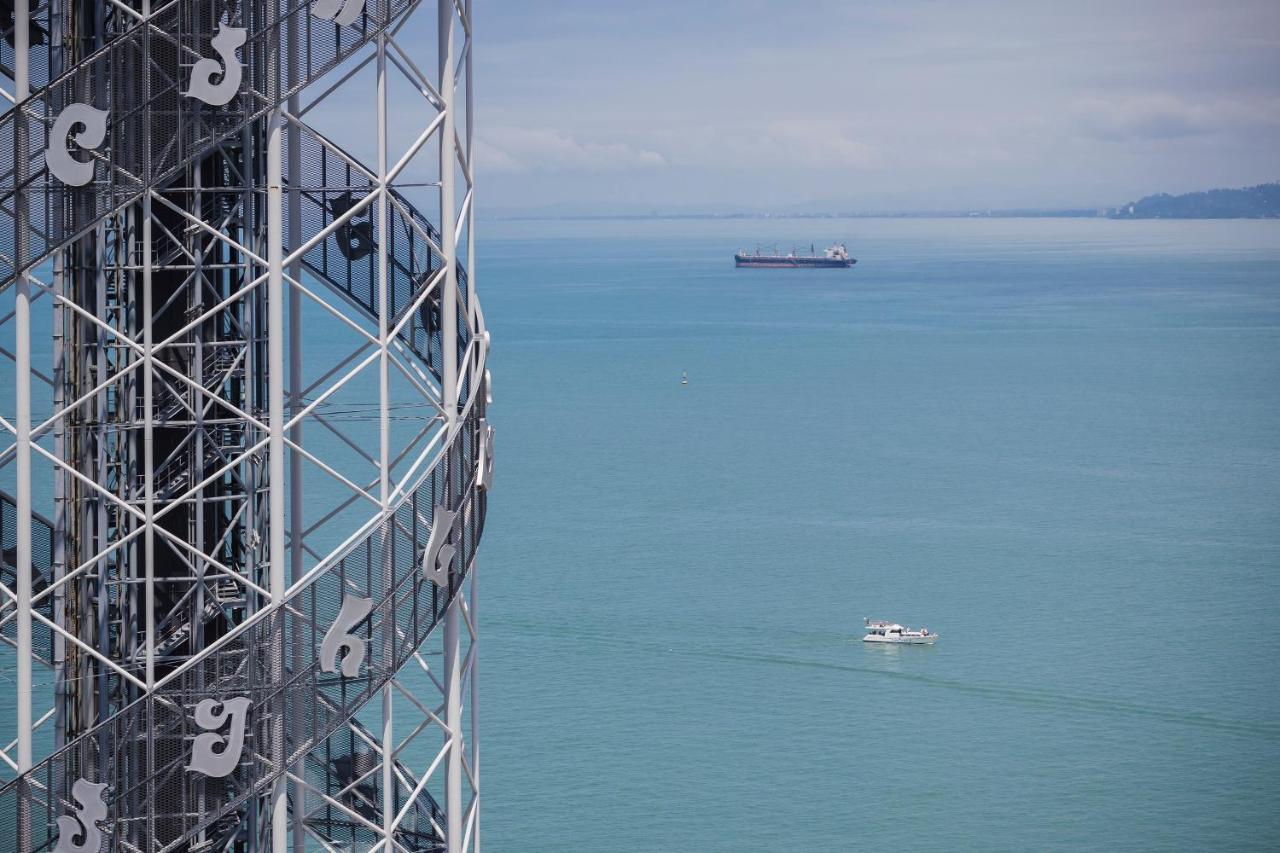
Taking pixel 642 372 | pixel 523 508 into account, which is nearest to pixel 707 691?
pixel 523 508

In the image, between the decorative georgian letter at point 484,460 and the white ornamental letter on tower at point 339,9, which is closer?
the white ornamental letter on tower at point 339,9

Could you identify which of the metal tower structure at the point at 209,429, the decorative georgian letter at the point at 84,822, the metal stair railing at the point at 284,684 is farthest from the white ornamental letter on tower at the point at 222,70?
the decorative georgian letter at the point at 84,822

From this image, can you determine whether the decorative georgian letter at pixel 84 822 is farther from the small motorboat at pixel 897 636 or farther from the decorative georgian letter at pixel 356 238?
the small motorboat at pixel 897 636

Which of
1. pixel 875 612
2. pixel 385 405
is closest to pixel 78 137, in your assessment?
pixel 385 405

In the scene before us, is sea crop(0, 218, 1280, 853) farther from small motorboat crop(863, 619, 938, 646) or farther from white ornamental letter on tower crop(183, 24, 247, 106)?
white ornamental letter on tower crop(183, 24, 247, 106)

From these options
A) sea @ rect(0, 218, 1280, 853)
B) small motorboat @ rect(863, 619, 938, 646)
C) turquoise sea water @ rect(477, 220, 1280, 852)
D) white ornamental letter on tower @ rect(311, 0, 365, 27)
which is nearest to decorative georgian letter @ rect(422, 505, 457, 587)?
white ornamental letter on tower @ rect(311, 0, 365, 27)

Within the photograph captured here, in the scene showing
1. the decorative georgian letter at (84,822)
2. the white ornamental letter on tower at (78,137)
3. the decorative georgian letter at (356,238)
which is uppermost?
the white ornamental letter on tower at (78,137)

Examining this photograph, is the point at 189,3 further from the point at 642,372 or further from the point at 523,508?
the point at 642,372
